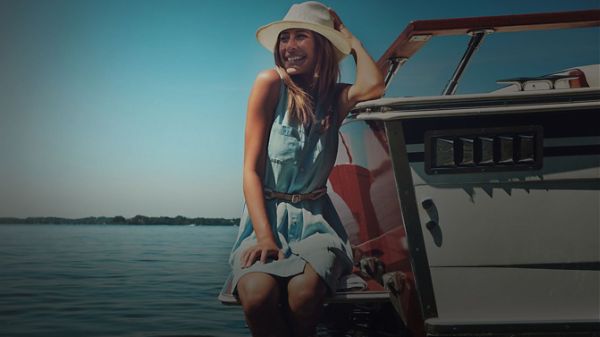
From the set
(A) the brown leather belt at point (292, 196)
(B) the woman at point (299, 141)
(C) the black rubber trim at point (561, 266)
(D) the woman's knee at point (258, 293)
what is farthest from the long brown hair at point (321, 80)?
(C) the black rubber trim at point (561, 266)

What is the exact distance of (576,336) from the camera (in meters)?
1.70

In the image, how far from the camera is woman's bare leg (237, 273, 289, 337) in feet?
6.02

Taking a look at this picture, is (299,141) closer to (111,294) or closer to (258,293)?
(258,293)

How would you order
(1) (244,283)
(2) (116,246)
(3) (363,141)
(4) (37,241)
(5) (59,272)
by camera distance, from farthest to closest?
1. (2) (116,246)
2. (4) (37,241)
3. (5) (59,272)
4. (3) (363,141)
5. (1) (244,283)

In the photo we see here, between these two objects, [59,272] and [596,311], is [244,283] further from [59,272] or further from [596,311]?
[59,272]

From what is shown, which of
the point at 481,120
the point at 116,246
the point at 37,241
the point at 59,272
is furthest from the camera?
the point at 116,246

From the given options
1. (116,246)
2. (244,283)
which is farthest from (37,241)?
(244,283)

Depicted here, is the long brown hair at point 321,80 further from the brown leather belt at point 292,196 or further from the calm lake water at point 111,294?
the calm lake water at point 111,294

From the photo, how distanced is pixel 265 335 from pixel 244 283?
19 cm

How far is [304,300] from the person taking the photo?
1862 mm

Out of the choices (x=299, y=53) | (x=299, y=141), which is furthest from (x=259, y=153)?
(x=299, y=53)

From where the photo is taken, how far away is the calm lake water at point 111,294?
8.22 feet

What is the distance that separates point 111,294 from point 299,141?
4.87 feet

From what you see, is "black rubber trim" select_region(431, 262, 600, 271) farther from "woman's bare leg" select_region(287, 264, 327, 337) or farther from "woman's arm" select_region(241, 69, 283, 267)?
"woman's arm" select_region(241, 69, 283, 267)
